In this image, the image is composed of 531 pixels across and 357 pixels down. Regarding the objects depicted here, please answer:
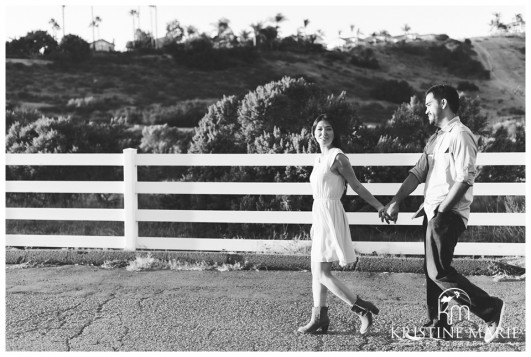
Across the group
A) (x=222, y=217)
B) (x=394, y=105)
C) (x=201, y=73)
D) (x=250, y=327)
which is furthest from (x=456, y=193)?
(x=201, y=73)

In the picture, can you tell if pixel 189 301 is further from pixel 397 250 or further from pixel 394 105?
pixel 394 105

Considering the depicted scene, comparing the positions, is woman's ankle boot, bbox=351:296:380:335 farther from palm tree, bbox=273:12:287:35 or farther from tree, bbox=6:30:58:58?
palm tree, bbox=273:12:287:35

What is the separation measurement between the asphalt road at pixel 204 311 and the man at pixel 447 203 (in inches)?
10.7

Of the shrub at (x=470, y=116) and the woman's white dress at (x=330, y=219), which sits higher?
the shrub at (x=470, y=116)

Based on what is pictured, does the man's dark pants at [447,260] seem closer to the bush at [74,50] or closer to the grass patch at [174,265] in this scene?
the grass patch at [174,265]

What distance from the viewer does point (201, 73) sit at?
55438 millimetres

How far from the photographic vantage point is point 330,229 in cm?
515

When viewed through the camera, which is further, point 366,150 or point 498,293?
point 366,150

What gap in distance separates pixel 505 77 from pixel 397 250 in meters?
59.8

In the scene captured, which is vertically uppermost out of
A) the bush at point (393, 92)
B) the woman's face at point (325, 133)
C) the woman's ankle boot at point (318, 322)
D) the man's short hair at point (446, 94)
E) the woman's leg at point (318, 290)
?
the bush at point (393, 92)

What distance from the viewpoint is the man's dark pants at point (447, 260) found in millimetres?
4770

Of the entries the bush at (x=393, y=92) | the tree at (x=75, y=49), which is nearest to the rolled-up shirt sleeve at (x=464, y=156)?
the bush at (x=393, y=92)

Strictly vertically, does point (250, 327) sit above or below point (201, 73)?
below

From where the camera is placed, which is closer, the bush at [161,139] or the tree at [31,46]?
the bush at [161,139]
